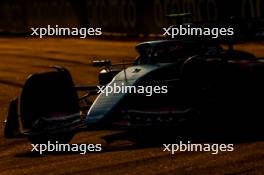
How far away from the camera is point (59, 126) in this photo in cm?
1069

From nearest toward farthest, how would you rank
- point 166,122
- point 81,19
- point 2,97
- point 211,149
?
point 211,149
point 166,122
point 2,97
point 81,19

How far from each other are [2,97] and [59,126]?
7407 mm

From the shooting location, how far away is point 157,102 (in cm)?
1075

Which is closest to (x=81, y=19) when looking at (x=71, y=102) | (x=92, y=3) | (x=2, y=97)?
(x=92, y=3)

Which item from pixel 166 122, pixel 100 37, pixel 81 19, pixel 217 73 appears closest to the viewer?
pixel 166 122

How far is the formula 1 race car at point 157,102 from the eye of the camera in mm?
10453

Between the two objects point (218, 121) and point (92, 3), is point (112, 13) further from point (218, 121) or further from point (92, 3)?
point (218, 121)

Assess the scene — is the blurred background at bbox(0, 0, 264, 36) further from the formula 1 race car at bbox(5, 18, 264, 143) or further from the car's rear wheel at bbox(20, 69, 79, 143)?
the car's rear wheel at bbox(20, 69, 79, 143)

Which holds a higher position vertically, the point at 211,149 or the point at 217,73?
the point at 217,73

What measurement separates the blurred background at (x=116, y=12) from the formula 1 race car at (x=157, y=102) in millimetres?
19543

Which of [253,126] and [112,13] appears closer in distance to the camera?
[253,126]

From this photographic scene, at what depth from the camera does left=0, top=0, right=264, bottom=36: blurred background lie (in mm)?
31891

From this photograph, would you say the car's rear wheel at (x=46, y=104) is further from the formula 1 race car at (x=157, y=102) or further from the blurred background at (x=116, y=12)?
the blurred background at (x=116, y=12)

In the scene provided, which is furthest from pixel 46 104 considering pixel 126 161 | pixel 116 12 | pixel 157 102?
pixel 116 12
